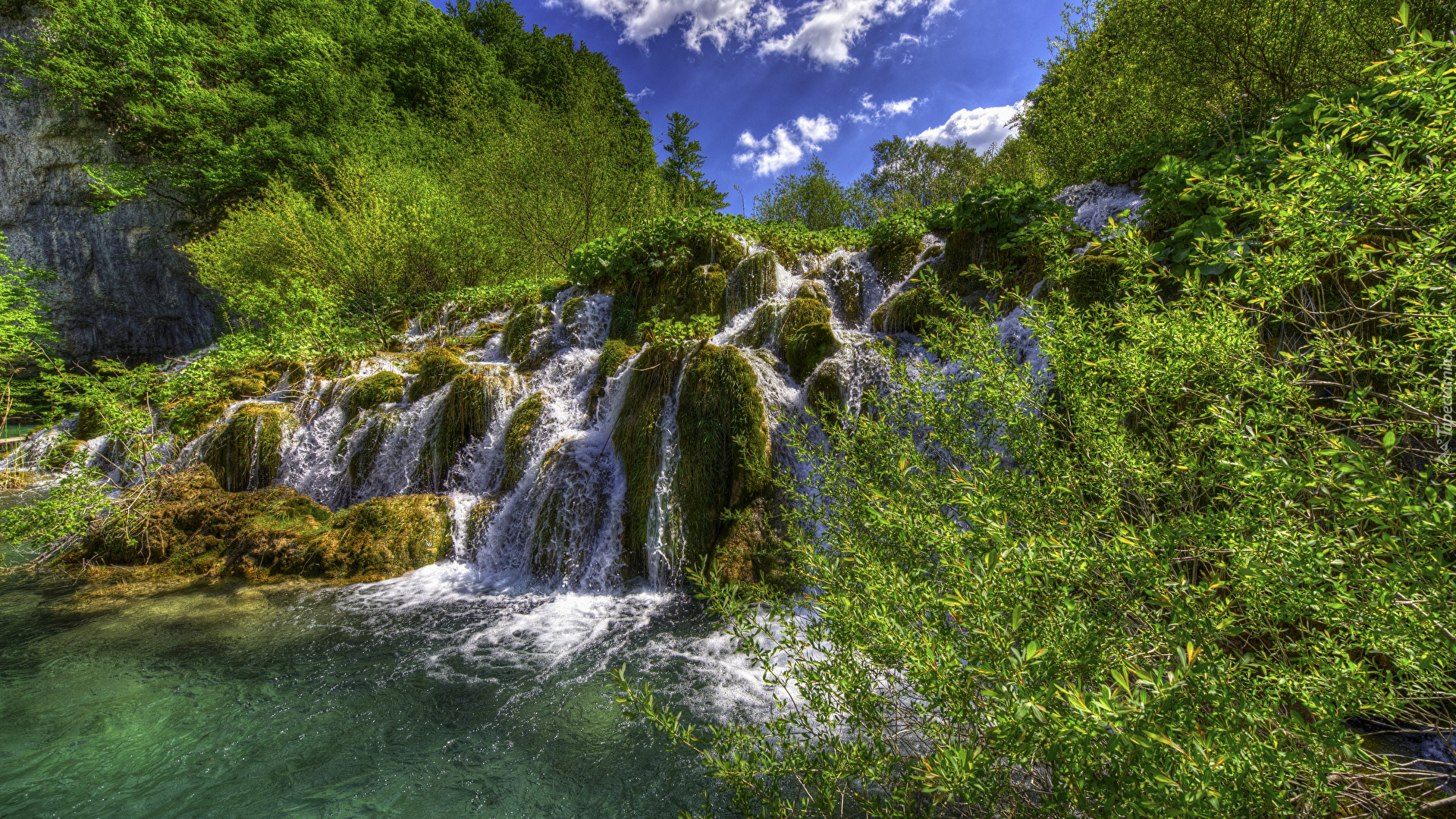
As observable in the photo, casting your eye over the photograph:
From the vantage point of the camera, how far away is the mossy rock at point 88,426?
11.5 metres

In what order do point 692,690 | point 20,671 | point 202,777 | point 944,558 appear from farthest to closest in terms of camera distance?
point 20,671, point 692,690, point 202,777, point 944,558

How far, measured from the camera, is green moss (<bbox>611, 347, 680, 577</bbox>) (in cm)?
674

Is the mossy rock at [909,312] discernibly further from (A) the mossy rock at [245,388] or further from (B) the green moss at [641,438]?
(A) the mossy rock at [245,388]

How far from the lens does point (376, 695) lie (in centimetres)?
449

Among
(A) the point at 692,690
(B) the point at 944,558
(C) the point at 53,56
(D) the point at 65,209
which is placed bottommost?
(A) the point at 692,690

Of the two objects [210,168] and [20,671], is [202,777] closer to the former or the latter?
[20,671]

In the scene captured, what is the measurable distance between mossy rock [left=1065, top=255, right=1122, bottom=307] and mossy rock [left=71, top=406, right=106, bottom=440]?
19666mm

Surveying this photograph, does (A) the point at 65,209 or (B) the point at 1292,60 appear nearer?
(B) the point at 1292,60

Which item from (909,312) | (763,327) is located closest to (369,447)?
(763,327)

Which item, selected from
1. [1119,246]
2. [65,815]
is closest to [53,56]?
[65,815]

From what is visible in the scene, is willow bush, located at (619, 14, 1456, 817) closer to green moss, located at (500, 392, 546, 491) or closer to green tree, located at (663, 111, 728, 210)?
green moss, located at (500, 392, 546, 491)

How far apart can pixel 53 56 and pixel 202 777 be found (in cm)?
3443

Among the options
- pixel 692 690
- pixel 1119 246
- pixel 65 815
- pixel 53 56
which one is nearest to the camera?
pixel 1119 246

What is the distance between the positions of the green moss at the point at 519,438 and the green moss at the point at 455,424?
618 mm
